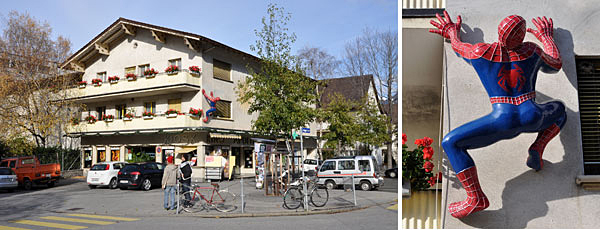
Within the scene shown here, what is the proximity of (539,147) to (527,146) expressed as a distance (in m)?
0.20

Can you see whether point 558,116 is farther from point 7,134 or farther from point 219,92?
point 7,134

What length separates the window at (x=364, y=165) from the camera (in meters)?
20.6

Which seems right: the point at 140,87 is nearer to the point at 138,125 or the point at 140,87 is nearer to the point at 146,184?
the point at 138,125

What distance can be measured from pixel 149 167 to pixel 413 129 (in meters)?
19.1

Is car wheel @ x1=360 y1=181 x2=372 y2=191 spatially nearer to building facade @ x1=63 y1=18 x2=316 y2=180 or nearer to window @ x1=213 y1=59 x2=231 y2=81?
building facade @ x1=63 y1=18 x2=316 y2=180

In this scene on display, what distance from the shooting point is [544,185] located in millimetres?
5035

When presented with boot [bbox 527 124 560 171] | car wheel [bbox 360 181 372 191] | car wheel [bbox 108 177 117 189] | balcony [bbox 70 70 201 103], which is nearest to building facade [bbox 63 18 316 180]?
balcony [bbox 70 70 201 103]

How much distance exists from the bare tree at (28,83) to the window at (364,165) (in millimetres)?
20267

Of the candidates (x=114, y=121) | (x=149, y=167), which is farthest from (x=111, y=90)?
(x=149, y=167)

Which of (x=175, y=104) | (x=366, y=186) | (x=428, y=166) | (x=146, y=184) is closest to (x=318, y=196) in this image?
(x=366, y=186)

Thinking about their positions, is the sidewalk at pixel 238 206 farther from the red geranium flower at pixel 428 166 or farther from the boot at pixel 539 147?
the boot at pixel 539 147

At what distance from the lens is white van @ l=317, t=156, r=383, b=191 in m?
20.4

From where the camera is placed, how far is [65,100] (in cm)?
2970

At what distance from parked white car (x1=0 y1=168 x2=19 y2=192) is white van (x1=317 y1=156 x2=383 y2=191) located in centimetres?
1543
